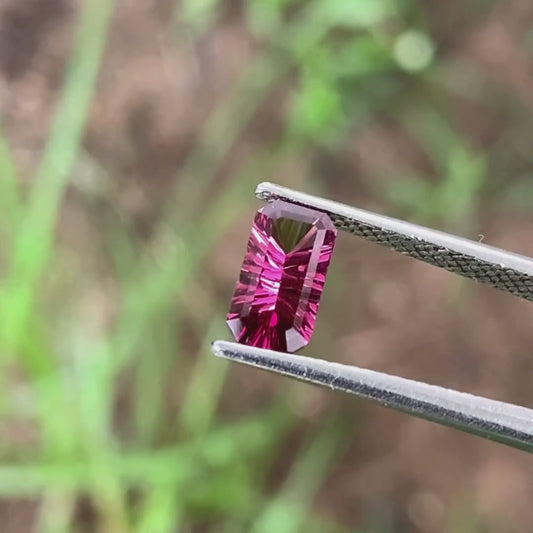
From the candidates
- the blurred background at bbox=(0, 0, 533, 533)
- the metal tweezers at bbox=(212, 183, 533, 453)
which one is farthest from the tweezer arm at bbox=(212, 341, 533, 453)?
the blurred background at bbox=(0, 0, 533, 533)

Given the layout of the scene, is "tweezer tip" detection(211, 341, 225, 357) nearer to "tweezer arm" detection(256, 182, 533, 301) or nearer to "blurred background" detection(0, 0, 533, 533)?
"tweezer arm" detection(256, 182, 533, 301)

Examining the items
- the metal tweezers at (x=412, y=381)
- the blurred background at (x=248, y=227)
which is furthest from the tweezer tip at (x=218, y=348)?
the blurred background at (x=248, y=227)

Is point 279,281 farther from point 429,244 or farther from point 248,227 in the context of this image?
point 248,227

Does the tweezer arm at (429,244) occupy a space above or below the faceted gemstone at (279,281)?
above

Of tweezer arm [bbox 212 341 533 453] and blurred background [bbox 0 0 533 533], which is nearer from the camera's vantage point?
tweezer arm [bbox 212 341 533 453]

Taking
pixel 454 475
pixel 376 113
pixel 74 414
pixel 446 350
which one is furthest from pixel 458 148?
pixel 74 414

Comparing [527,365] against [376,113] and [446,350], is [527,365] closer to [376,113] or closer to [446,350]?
[446,350]

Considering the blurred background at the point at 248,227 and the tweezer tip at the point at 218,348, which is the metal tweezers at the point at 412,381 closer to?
the tweezer tip at the point at 218,348
